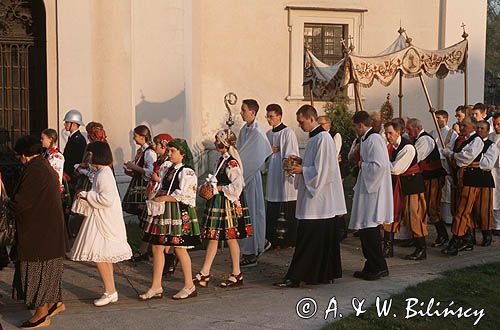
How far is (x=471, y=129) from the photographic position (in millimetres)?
9102

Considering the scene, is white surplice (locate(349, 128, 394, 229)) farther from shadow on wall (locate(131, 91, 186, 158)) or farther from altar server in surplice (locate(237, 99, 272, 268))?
shadow on wall (locate(131, 91, 186, 158))

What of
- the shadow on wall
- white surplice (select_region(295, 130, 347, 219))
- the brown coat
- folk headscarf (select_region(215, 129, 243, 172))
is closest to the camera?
the brown coat

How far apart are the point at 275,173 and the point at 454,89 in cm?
1059

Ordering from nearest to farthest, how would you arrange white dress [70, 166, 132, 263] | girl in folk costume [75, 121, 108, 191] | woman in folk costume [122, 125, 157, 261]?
1. white dress [70, 166, 132, 263]
2. girl in folk costume [75, 121, 108, 191]
3. woman in folk costume [122, 125, 157, 261]

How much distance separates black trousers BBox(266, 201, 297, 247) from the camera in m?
8.98

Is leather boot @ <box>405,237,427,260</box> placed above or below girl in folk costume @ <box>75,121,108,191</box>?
below

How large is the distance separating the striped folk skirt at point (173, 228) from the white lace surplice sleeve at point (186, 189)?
0.10 metres

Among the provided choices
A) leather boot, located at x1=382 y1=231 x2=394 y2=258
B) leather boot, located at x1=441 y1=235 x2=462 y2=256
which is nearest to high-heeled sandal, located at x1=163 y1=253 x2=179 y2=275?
leather boot, located at x1=382 y1=231 x2=394 y2=258

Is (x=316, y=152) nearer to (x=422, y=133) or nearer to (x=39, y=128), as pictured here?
(x=422, y=133)

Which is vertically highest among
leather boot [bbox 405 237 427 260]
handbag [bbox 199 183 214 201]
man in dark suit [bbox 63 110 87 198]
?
man in dark suit [bbox 63 110 87 198]

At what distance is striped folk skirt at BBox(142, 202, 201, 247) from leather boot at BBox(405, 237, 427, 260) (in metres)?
3.22

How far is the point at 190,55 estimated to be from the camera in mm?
13617

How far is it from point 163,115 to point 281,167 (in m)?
3.94

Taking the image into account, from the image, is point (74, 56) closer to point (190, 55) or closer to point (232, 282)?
point (190, 55)
